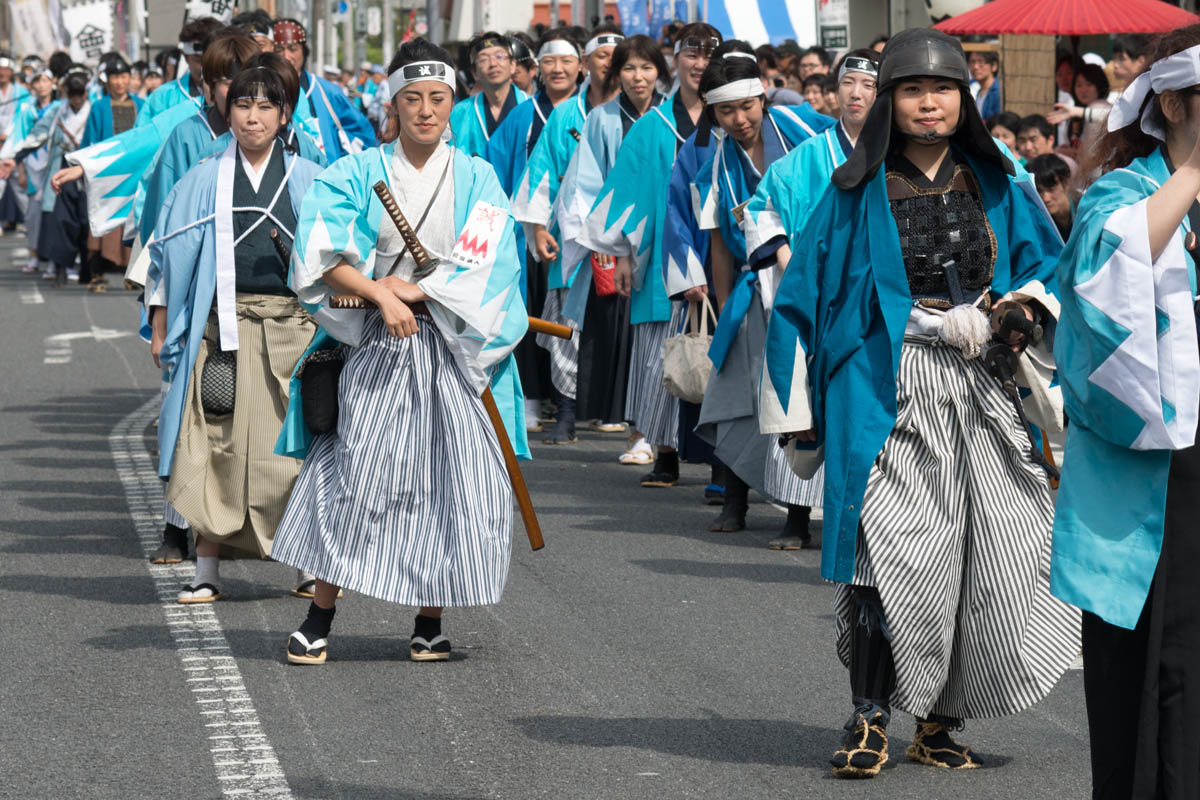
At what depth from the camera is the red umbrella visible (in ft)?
37.5

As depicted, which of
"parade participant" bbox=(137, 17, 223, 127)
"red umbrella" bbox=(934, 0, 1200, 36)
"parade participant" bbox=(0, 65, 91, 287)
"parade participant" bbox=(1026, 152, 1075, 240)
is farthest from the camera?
"parade participant" bbox=(0, 65, 91, 287)

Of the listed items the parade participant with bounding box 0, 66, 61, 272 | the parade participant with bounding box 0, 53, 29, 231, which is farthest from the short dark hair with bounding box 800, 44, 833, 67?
A: the parade participant with bounding box 0, 53, 29, 231

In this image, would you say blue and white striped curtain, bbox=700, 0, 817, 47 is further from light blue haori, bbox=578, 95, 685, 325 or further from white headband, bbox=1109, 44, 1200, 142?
white headband, bbox=1109, 44, 1200, 142

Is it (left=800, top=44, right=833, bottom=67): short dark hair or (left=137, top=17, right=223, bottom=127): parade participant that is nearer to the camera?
(left=137, top=17, right=223, bottom=127): parade participant

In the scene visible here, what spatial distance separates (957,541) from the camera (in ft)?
16.1

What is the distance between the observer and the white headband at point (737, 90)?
8031 millimetres

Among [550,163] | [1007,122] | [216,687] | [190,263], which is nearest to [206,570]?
[190,263]

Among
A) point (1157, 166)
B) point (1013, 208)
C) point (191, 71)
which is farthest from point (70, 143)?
point (1157, 166)

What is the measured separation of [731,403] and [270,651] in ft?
8.72

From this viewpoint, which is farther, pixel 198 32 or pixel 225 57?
pixel 198 32

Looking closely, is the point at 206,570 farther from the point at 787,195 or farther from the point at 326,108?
the point at 326,108

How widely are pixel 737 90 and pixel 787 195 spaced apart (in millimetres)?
1015

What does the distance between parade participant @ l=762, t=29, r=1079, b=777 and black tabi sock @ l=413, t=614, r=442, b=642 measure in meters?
Result: 1.74

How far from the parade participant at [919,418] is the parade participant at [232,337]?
2.74 metres
